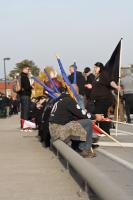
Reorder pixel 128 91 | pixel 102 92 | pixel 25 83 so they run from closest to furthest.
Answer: pixel 102 92
pixel 25 83
pixel 128 91

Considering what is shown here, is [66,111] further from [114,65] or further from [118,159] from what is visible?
[114,65]

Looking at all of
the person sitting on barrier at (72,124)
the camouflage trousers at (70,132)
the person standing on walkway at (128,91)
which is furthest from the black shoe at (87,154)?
the person standing on walkway at (128,91)

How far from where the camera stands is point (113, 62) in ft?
48.2

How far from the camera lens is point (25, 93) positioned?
17.8 m

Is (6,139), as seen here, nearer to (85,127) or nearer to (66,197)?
(85,127)

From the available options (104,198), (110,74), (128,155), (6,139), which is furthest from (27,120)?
(104,198)

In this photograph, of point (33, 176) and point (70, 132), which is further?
point (70, 132)

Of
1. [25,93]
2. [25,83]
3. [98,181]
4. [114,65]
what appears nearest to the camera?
[98,181]

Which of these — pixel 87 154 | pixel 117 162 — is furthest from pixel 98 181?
pixel 87 154

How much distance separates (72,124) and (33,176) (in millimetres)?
1654

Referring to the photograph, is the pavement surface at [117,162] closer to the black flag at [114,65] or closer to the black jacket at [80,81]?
the black flag at [114,65]

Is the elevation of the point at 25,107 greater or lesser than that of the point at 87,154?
greater

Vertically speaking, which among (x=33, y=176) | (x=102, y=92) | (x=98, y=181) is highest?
(x=102, y=92)

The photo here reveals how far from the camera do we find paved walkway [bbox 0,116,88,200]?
286 inches
